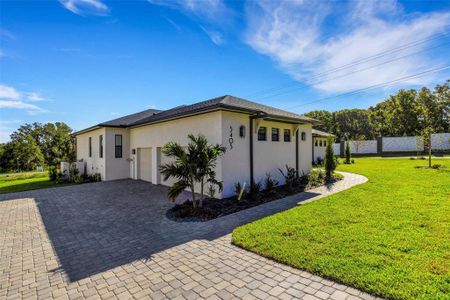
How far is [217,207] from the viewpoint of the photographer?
7582 mm

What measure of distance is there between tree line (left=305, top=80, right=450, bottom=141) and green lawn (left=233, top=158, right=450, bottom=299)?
27.2 meters

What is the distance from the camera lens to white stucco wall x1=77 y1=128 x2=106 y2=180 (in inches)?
581

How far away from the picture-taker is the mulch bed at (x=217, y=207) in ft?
22.1

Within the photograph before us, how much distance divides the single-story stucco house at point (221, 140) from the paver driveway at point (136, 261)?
108 inches

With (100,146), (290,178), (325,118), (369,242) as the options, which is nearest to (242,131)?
(290,178)

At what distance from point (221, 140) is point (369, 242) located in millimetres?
5548

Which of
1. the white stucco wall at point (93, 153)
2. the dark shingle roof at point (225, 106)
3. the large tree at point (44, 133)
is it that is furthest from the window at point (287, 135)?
the large tree at point (44, 133)

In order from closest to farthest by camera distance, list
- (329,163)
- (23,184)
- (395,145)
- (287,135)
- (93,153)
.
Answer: (287,135) → (329,163) → (23,184) → (93,153) → (395,145)

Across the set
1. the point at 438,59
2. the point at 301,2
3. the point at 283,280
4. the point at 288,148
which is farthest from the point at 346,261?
the point at 438,59

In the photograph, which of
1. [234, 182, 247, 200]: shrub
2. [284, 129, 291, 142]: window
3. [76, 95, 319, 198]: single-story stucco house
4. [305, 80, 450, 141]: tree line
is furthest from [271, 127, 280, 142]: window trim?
[305, 80, 450, 141]: tree line

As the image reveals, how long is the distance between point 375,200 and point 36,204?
41.7ft

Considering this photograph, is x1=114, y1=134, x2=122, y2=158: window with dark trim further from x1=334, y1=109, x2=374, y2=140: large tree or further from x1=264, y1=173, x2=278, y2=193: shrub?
x1=334, y1=109, x2=374, y2=140: large tree

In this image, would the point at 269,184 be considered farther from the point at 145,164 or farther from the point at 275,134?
the point at 145,164

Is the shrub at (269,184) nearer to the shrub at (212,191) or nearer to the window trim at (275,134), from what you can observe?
the window trim at (275,134)
